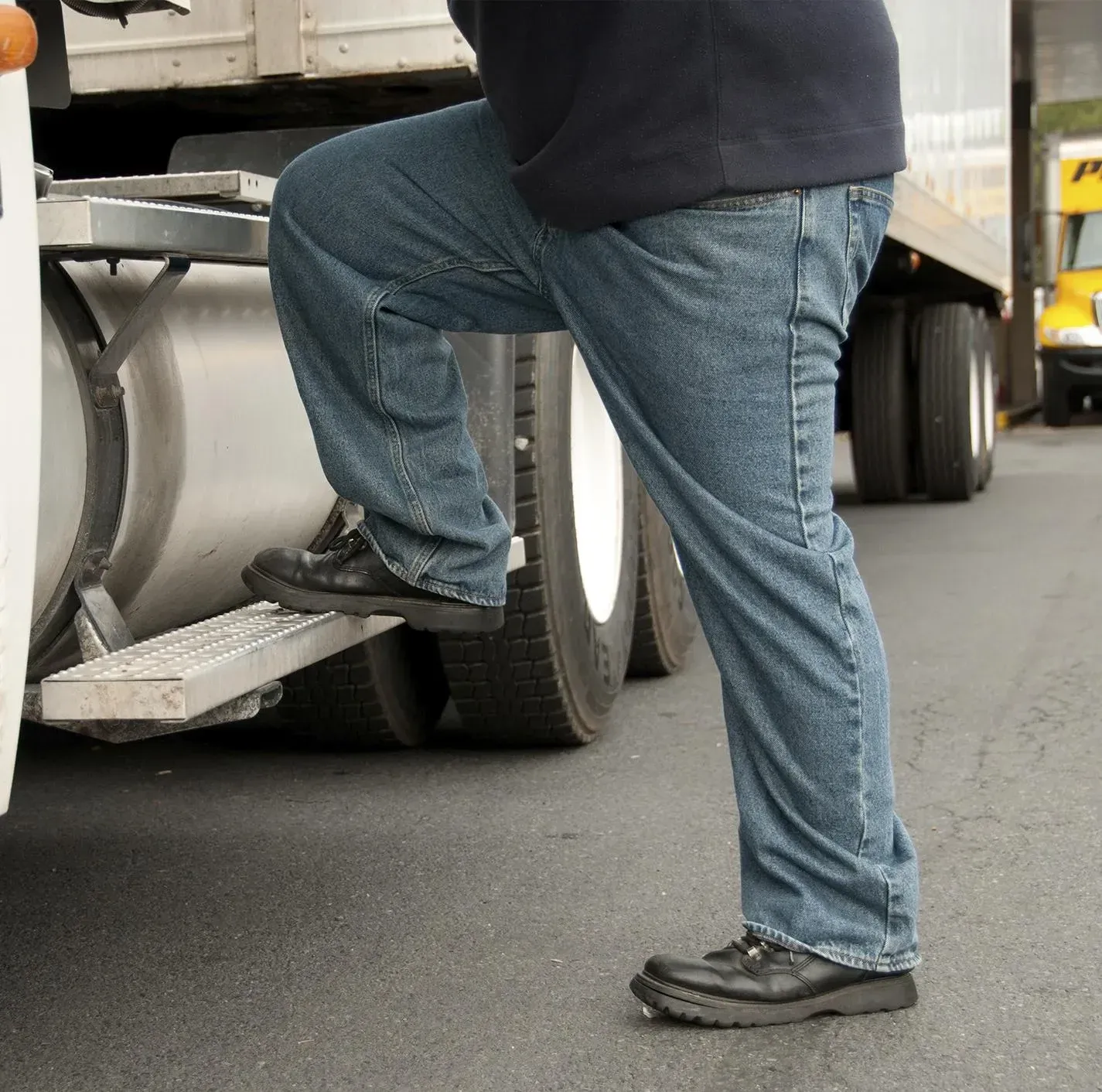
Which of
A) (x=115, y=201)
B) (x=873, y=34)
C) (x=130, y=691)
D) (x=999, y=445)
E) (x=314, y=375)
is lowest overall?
(x=999, y=445)

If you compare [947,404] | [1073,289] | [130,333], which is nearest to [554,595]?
[130,333]

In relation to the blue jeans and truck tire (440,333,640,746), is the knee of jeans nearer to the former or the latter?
the blue jeans

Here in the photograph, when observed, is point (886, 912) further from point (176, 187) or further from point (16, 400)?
point (176, 187)

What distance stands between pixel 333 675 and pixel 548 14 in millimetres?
2066

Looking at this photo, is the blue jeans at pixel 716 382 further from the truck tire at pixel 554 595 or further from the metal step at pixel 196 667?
the truck tire at pixel 554 595

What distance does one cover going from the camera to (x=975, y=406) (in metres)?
10.2

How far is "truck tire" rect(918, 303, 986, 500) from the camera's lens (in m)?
9.71

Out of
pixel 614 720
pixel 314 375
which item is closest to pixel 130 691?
pixel 314 375

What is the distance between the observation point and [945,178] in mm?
7730

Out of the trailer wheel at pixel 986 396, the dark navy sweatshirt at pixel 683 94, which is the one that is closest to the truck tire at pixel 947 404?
the trailer wheel at pixel 986 396

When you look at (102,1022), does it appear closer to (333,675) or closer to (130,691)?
(130,691)

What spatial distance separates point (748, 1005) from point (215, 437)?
1290 millimetres

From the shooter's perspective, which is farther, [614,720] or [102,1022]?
[614,720]

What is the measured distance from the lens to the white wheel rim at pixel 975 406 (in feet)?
32.4
